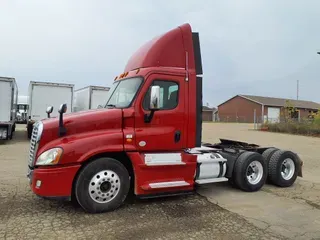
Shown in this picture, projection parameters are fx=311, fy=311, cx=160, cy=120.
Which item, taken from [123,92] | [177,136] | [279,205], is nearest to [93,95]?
[123,92]

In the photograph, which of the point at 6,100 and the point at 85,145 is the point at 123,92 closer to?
the point at 85,145

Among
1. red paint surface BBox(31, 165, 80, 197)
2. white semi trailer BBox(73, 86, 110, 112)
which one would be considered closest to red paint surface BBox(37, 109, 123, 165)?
red paint surface BBox(31, 165, 80, 197)

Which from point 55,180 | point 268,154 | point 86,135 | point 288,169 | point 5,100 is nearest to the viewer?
point 55,180

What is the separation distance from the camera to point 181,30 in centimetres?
617

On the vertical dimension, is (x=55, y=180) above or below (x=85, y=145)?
below

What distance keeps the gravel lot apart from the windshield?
192 centimetres

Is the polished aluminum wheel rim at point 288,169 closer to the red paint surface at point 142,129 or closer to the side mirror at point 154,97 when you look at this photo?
the red paint surface at point 142,129

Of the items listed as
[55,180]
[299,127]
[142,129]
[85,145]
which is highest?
[299,127]

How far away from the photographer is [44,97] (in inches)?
738

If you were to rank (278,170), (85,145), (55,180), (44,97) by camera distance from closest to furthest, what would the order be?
(55,180) < (85,145) < (278,170) < (44,97)

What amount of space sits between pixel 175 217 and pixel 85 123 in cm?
219

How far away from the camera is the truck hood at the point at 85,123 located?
514cm

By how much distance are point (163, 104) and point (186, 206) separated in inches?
77.2

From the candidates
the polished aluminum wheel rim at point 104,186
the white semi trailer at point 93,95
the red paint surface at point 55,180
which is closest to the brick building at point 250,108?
the white semi trailer at point 93,95
